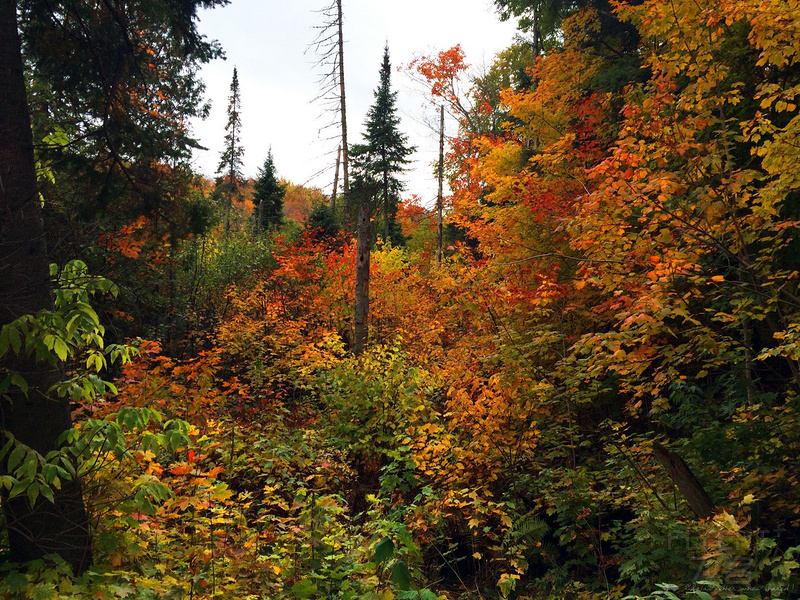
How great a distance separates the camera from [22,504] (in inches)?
125

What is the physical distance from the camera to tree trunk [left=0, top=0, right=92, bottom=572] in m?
3.15

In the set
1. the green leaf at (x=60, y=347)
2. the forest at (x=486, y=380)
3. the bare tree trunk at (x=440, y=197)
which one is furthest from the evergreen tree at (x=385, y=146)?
the green leaf at (x=60, y=347)

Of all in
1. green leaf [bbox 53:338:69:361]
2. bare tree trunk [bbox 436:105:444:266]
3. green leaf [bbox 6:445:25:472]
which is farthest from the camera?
bare tree trunk [bbox 436:105:444:266]

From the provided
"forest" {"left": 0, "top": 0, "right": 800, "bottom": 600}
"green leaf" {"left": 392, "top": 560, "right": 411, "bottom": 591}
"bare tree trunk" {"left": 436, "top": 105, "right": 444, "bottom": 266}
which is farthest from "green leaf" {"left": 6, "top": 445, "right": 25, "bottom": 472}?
"bare tree trunk" {"left": 436, "top": 105, "right": 444, "bottom": 266}

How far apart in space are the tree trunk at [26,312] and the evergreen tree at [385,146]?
1436 centimetres

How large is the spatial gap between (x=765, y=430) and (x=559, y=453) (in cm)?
237

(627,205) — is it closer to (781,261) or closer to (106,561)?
(781,261)

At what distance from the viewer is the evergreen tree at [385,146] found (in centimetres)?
1843

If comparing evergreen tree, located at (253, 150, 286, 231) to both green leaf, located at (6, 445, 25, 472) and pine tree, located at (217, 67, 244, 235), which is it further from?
green leaf, located at (6, 445, 25, 472)

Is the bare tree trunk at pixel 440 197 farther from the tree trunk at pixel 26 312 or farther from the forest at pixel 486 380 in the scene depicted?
the tree trunk at pixel 26 312

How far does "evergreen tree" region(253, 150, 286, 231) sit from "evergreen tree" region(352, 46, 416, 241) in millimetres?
12055

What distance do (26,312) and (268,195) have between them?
28638 millimetres

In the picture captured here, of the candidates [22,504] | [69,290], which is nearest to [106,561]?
[22,504]

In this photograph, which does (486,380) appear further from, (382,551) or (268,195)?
(268,195)
